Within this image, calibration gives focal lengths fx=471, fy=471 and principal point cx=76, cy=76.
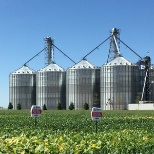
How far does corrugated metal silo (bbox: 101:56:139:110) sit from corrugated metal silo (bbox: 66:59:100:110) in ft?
15.8

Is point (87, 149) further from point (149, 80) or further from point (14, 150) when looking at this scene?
point (149, 80)

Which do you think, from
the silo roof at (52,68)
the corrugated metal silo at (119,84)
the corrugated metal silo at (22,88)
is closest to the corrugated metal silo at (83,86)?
the corrugated metal silo at (119,84)

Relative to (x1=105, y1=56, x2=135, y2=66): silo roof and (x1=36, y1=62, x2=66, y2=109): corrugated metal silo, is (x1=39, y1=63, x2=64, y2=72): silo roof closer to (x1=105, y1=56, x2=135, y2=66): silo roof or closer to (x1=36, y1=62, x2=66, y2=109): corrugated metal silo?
(x1=36, y1=62, x2=66, y2=109): corrugated metal silo

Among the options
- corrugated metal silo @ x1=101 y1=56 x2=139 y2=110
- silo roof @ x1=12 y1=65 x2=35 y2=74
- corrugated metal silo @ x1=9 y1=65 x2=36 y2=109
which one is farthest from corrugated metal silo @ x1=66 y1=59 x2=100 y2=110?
silo roof @ x1=12 y1=65 x2=35 y2=74

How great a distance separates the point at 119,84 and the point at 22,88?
32.1 meters

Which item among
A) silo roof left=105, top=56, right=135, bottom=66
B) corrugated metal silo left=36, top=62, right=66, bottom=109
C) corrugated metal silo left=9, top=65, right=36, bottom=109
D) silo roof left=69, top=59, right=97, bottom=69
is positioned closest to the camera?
silo roof left=105, top=56, right=135, bottom=66

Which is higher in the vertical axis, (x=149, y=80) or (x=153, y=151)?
(x=149, y=80)

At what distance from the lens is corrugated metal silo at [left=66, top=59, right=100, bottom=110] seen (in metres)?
125

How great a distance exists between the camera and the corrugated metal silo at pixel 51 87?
131 meters

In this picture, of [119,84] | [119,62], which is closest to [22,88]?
[119,62]

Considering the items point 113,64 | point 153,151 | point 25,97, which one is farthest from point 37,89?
point 153,151

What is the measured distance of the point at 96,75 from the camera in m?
128

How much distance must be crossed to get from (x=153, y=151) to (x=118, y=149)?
0.93m

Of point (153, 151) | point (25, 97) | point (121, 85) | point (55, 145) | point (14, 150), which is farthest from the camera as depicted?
point (25, 97)
